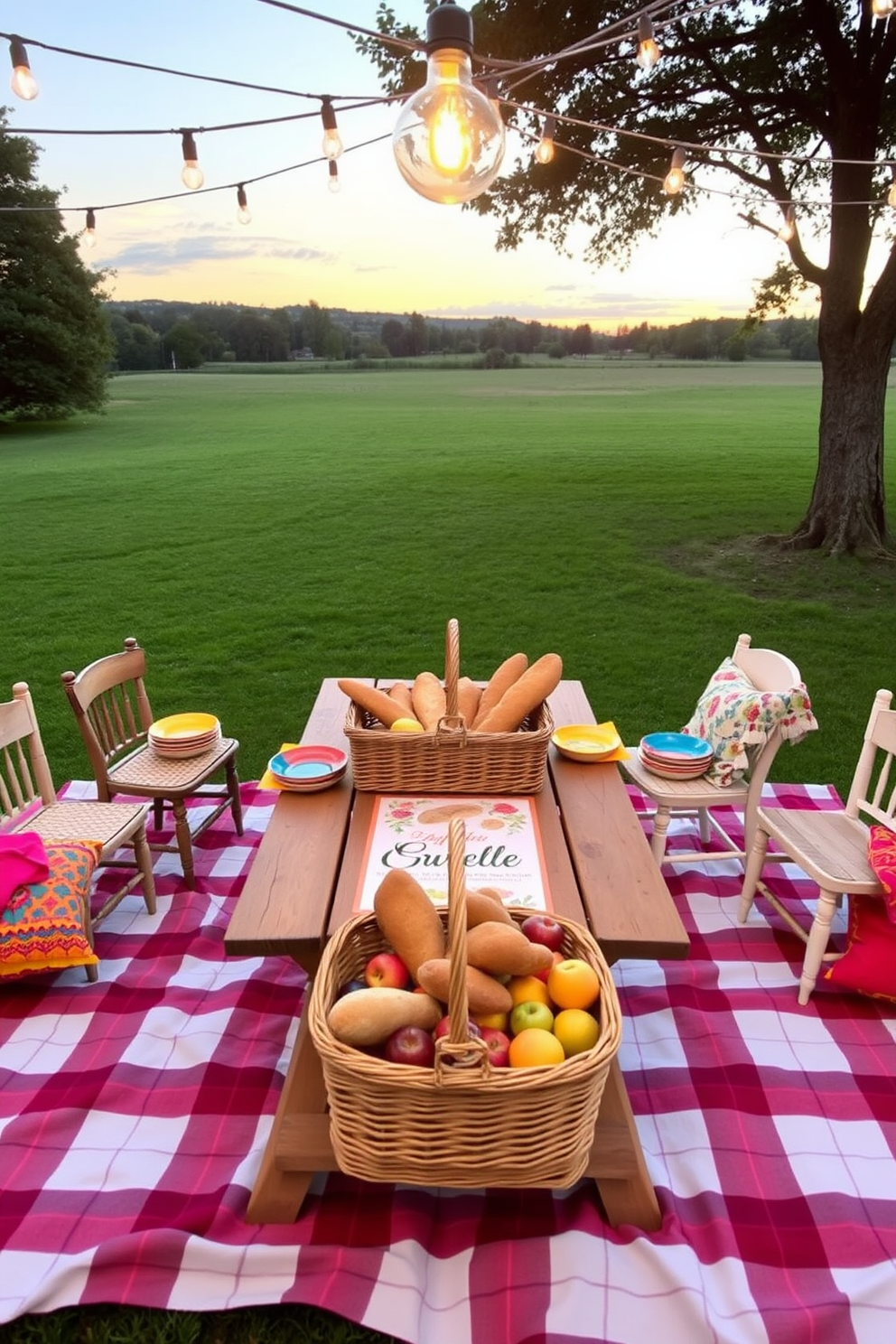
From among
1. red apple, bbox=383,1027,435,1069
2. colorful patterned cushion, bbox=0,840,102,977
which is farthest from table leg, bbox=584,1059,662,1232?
colorful patterned cushion, bbox=0,840,102,977

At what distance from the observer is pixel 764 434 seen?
20.6 meters

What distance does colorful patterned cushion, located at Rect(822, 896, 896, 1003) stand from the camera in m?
2.87

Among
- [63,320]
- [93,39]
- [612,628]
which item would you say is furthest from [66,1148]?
[63,320]

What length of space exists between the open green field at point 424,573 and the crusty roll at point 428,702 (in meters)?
2.21

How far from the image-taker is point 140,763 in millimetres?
3818

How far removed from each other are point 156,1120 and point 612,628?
5814 millimetres

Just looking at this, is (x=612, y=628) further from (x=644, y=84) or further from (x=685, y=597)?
(x=644, y=84)

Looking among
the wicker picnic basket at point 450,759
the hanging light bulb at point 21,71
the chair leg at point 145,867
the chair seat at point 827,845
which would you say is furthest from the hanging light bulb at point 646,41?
the chair leg at point 145,867

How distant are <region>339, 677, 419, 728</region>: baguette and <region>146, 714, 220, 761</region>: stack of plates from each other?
3.53 feet

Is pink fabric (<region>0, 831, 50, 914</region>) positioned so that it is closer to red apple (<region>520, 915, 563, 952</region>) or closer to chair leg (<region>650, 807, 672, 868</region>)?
red apple (<region>520, 915, 563, 952</region>)

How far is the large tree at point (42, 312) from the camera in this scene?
80.3 feet

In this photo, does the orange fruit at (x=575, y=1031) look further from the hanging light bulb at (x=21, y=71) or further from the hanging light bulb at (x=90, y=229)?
the hanging light bulb at (x=90, y=229)

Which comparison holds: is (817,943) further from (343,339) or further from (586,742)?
(343,339)

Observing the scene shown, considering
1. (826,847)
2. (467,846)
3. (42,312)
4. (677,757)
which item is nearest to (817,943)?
(826,847)
